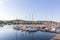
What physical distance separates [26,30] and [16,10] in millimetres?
1147

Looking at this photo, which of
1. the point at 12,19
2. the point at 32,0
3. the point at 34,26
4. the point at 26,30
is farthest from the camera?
the point at 26,30

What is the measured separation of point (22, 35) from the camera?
4.04 meters

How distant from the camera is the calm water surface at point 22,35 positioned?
371cm

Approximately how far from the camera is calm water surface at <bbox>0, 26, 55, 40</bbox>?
12.2 ft

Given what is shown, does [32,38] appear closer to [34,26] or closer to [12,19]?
[34,26]

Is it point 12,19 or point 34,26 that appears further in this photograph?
point 34,26

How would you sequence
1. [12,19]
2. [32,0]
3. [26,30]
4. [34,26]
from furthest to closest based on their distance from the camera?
1. [26,30]
2. [34,26]
3. [12,19]
4. [32,0]

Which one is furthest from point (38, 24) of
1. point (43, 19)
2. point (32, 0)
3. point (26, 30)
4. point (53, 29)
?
point (26, 30)

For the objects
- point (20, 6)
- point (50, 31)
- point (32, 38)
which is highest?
point (20, 6)

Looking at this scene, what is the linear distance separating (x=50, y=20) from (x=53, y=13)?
22cm

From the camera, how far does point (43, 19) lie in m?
3.27

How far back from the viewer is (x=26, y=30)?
13.9 ft

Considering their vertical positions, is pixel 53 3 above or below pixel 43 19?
above

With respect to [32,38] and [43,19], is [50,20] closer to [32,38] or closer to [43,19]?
[43,19]
